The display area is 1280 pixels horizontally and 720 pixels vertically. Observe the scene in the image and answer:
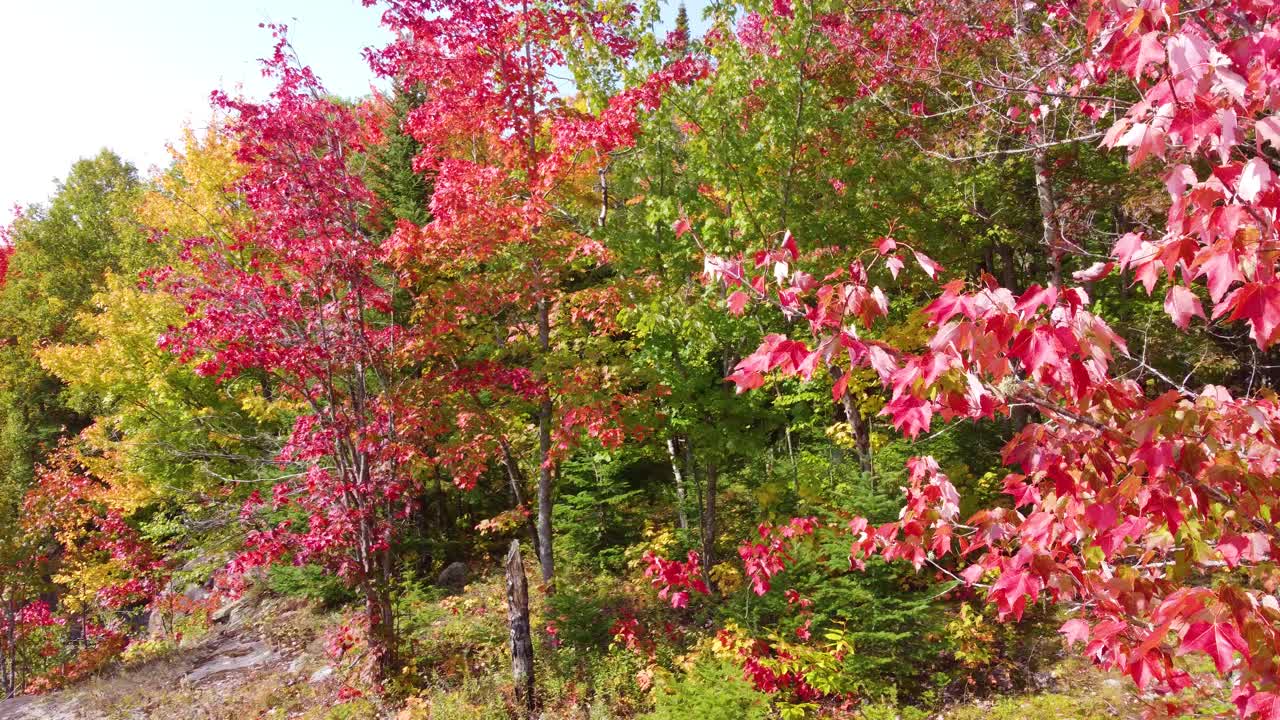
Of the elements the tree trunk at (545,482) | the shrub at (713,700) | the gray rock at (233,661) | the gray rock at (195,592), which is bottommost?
the gray rock at (233,661)

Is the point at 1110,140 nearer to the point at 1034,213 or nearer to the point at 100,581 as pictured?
the point at 1034,213

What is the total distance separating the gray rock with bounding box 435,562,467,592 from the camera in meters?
12.1

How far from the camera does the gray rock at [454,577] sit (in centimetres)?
1213

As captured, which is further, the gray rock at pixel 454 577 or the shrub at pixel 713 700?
the gray rock at pixel 454 577

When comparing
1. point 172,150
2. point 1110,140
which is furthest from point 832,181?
point 172,150

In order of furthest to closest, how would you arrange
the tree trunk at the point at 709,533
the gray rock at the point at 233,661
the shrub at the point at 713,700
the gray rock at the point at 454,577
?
1. the gray rock at the point at 454,577
2. the gray rock at the point at 233,661
3. the tree trunk at the point at 709,533
4. the shrub at the point at 713,700

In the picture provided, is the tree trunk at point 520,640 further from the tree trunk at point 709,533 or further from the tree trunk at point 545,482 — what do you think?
the tree trunk at point 709,533

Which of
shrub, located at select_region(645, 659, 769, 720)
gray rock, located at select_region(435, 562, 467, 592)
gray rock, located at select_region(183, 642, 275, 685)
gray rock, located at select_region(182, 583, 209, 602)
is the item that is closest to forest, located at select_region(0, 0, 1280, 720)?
shrub, located at select_region(645, 659, 769, 720)

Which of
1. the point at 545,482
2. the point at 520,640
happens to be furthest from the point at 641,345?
the point at 520,640

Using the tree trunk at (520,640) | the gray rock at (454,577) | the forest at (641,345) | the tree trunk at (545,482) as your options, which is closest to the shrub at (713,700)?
the forest at (641,345)

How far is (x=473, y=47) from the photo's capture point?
26.4ft

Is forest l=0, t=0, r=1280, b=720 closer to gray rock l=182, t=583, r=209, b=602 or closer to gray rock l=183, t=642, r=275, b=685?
gray rock l=183, t=642, r=275, b=685

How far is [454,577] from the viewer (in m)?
12.5

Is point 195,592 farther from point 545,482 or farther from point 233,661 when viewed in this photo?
point 545,482
